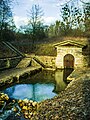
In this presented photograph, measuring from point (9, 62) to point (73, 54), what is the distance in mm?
7587

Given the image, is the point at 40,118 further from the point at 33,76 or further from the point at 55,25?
the point at 55,25

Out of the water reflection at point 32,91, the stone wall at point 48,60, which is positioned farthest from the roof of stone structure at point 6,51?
the water reflection at point 32,91

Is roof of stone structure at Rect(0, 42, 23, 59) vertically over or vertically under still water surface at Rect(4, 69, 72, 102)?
over

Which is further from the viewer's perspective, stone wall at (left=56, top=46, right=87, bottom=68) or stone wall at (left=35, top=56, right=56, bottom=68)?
stone wall at (left=35, top=56, right=56, bottom=68)

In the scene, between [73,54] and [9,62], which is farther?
[73,54]

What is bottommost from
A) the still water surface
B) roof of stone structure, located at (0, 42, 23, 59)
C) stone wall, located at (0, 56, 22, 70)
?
the still water surface

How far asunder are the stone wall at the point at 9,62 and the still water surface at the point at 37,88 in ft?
11.4

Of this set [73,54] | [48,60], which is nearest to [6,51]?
[48,60]

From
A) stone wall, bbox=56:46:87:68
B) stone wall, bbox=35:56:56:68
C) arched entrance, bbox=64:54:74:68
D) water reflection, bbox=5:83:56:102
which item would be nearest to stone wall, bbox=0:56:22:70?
stone wall, bbox=35:56:56:68

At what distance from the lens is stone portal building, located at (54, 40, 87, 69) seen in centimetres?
2709

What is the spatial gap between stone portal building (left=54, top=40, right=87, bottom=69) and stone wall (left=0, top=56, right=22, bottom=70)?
4.85 meters

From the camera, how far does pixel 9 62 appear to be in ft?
81.0

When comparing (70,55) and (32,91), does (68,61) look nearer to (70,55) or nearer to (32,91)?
(70,55)

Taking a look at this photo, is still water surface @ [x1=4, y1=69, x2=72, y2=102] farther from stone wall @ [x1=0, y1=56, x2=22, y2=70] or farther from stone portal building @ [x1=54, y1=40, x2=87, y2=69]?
stone portal building @ [x1=54, y1=40, x2=87, y2=69]
